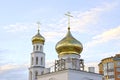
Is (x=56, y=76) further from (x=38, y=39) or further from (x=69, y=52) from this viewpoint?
(x=38, y=39)

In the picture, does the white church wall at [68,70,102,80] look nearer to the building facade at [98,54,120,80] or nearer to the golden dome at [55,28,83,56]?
the golden dome at [55,28,83,56]

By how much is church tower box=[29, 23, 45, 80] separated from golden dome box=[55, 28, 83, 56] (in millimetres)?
6648

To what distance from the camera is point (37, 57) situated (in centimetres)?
3625

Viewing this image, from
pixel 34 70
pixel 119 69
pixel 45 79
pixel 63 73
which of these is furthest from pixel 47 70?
pixel 119 69

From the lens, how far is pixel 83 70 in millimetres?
27719

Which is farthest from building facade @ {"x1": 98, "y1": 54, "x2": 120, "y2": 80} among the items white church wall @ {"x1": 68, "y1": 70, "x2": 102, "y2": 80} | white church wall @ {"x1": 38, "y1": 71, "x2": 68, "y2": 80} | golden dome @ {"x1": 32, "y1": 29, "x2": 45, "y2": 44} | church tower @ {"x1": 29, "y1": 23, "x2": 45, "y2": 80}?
white church wall @ {"x1": 38, "y1": 71, "x2": 68, "y2": 80}

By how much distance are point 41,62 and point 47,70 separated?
6.91 meters

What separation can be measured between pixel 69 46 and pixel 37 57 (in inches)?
324

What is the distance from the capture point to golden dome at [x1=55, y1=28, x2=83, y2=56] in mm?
28906

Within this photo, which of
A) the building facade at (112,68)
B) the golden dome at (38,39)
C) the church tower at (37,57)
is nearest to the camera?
the church tower at (37,57)

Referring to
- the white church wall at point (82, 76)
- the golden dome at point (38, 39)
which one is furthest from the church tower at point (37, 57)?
the white church wall at point (82, 76)

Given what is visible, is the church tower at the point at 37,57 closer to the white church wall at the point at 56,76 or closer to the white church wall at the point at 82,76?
the white church wall at the point at 56,76

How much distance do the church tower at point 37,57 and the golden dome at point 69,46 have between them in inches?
262

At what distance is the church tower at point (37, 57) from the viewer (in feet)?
116
